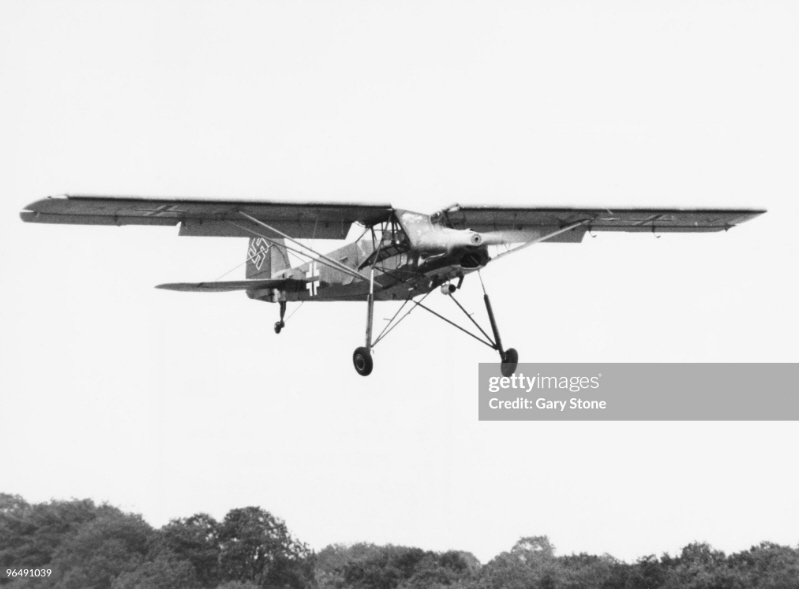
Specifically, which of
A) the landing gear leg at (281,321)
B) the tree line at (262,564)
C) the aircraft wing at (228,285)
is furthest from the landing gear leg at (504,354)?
the tree line at (262,564)

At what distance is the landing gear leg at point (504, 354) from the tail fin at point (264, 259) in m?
5.32

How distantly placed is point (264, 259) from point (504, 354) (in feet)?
21.0

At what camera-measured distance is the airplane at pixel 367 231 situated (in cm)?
2131

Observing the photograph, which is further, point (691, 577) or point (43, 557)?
point (43, 557)

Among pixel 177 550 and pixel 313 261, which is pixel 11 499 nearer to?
pixel 177 550

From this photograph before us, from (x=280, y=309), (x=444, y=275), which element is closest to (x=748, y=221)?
(x=444, y=275)

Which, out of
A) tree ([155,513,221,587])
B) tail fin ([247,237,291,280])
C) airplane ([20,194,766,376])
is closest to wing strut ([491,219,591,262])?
airplane ([20,194,766,376])

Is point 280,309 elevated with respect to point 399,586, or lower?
elevated

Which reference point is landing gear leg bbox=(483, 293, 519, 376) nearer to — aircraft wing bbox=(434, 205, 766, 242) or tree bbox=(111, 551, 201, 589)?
aircraft wing bbox=(434, 205, 766, 242)

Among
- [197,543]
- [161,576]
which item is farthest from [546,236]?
[197,543]

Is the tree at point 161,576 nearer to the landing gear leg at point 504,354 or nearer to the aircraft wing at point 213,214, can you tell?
the aircraft wing at point 213,214

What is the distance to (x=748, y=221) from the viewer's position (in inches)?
1022

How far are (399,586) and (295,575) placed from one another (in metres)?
4.09

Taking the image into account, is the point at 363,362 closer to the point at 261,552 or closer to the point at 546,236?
the point at 546,236
